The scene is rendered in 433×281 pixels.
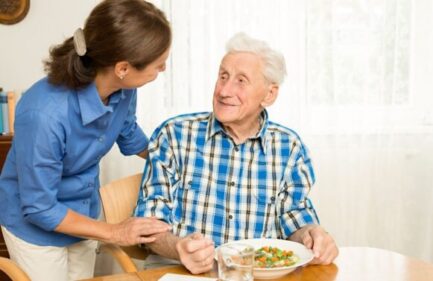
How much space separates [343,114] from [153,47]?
183 cm

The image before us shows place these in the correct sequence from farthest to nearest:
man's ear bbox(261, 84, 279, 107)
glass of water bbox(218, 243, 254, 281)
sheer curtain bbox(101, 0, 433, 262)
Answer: sheer curtain bbox(101, 0, 433, 262)
man's ear bbox(261, 84, 279, 107)
glass of water bbox(218, 243, 254, 281)

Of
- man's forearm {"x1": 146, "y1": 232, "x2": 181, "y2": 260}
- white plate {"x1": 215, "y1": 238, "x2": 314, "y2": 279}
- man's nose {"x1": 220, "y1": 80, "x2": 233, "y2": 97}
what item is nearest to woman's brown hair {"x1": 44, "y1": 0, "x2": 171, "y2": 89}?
man's nose {"x1": 220, "y1": 80, "x2": 233, "y2": 97}

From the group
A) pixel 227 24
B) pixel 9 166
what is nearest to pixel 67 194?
pixel 9 166

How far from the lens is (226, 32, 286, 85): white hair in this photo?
196 cm

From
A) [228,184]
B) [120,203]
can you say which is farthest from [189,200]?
[120,203]

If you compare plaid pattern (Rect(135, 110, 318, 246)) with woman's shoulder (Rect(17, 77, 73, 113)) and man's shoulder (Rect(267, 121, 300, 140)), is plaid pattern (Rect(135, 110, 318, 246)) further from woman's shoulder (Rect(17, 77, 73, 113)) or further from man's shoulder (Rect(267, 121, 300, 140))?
woman's shoulder (Rect(17, 77, 73, 113))

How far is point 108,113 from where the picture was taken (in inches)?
72.2

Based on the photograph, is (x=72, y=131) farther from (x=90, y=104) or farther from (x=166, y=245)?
(x=166, y=245)

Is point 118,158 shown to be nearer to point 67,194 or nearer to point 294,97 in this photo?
point 294,97

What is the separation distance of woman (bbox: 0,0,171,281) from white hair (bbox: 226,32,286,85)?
0.32 meters

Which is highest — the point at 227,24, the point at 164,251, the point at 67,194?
the point at 227,24

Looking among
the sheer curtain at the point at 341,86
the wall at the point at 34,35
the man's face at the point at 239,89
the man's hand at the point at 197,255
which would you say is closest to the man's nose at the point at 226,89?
the man's face at the point at 239,89

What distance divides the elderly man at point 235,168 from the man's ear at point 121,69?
341 mm

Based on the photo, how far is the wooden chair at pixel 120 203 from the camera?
1.92 metres
